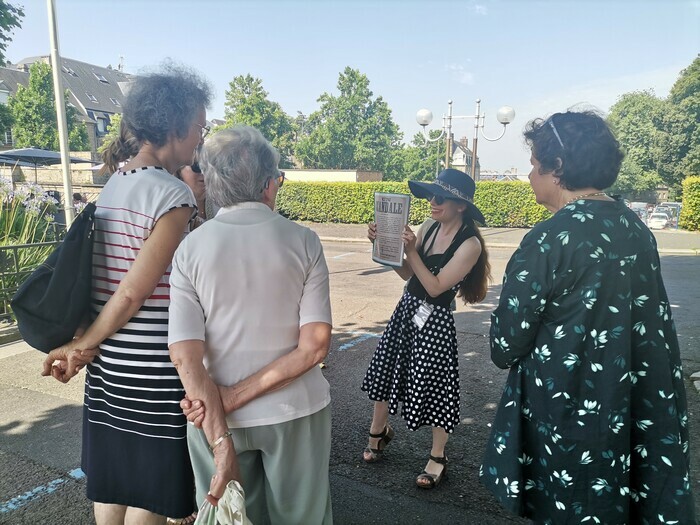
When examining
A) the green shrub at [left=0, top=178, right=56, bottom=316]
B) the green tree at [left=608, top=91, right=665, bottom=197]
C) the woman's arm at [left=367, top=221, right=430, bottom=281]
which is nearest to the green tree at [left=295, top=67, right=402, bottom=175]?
the green tree at [left=608, top=91, right=665, bottom=197]

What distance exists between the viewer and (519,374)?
1.82 metres

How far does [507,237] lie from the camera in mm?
18938

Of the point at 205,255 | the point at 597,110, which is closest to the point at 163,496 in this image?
the point at 205,255

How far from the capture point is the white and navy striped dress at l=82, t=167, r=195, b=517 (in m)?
1.78

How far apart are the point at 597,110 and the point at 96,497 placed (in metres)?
2.46

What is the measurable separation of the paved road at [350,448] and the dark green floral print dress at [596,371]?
1.12 metres

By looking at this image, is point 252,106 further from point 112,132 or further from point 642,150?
point 642,150

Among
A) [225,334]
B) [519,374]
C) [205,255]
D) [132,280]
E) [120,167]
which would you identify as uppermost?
[120,167]

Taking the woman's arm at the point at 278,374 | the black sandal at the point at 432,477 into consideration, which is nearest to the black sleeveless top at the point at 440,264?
the black sandal at the point at 432,477

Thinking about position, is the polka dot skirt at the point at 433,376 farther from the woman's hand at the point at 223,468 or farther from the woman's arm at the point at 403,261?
the woman's hand at the point at 223,468

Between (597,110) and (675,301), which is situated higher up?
(597,110)

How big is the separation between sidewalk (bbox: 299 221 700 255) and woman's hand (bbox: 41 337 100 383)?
1350 cm

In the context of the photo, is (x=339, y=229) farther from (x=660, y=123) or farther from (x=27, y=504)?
(x=660, y=123)

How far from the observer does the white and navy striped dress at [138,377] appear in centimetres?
178
